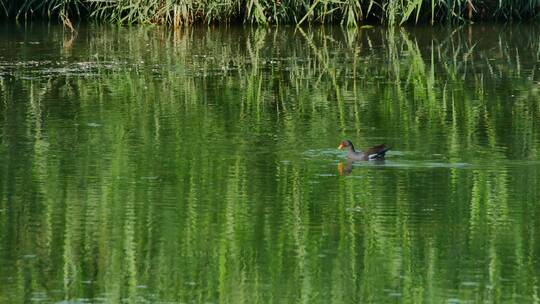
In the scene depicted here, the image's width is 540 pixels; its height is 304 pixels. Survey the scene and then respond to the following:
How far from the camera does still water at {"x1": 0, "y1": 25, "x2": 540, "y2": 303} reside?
752 centimetres

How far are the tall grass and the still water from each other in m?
4.80

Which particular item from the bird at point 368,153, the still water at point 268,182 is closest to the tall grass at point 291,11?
the still water at point 268,182

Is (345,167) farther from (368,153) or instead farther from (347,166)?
(368,153)

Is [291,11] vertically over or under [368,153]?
over

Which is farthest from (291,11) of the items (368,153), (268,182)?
(268,182)

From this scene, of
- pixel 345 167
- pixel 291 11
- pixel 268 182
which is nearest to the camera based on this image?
pixel 268 182

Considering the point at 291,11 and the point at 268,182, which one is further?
the point at 291,11

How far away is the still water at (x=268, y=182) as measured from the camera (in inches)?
296

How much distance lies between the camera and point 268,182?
32.8ft

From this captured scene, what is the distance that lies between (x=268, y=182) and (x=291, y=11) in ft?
43.4

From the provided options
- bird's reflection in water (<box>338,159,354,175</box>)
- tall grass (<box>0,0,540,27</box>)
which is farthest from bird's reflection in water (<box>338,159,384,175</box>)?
tall grass (<box>0,0,540,27</box>)

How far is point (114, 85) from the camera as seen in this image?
15.5 metres

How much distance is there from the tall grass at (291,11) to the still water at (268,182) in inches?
189

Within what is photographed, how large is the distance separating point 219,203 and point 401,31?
43.1 ft
